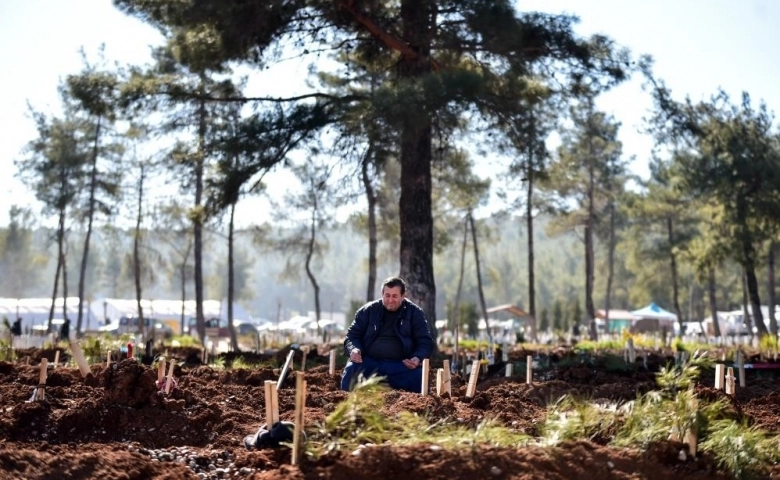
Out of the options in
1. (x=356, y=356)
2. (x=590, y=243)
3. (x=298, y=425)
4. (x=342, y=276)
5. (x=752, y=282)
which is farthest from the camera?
(x=342, y=276)

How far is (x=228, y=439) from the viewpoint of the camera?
263 inches

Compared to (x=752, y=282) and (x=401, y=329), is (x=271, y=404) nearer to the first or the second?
(x=401, y=329)

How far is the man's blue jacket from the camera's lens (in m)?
9.16

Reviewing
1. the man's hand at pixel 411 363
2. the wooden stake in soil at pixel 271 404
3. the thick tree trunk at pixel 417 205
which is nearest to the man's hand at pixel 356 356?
the man's hand at pixel 411 363

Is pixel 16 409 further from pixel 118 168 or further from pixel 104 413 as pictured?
pixel 118 168

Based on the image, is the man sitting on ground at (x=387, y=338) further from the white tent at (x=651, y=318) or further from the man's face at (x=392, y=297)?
the white tent at (x=651, y=318)

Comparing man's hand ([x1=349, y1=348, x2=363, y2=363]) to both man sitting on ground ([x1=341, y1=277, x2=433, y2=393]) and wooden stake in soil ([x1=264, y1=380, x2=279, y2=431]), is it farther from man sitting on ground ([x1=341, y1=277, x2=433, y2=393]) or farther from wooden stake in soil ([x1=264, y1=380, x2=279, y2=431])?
wooden stake in soil ([x1=264, y1=380, x2=279, y2=431])

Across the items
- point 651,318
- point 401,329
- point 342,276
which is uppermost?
point 342,276

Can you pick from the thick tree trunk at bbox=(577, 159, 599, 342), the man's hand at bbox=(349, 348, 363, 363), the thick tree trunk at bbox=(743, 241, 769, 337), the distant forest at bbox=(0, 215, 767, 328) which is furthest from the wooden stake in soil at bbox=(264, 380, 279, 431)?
the thick tree trunk at bbox=(577, 159, 599, 342)

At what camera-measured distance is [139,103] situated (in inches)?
700

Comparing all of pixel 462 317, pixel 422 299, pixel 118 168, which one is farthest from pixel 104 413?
pixel 462 317

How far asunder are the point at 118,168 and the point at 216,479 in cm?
2958

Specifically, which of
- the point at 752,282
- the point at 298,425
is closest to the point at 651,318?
the point at 752,282

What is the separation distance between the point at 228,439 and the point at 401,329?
111 inches
